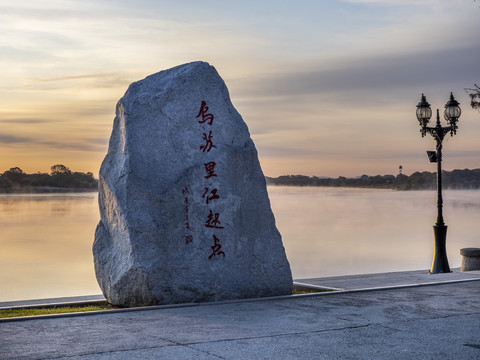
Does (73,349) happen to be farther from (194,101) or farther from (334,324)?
(194,101)

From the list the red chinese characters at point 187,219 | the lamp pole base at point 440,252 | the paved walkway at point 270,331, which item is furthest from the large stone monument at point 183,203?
the lamp pole base at point 440,252

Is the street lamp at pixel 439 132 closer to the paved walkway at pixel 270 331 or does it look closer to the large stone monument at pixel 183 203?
the paved walkway at pixel 270 331

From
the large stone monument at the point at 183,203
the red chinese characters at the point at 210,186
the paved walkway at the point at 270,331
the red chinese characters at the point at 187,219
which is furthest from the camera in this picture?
the red chinese characters at the point at 210,186

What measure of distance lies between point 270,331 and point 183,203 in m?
3.31

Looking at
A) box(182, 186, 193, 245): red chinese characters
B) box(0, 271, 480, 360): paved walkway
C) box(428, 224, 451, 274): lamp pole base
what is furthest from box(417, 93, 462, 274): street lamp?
box(182, 186, 193, 245): red chinese characters

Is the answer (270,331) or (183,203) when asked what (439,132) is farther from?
(270,331)

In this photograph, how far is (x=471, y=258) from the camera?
61.5 feet

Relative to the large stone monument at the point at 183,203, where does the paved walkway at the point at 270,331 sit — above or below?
below

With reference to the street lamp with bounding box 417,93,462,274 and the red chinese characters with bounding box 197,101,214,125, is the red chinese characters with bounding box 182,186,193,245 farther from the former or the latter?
the street lamp with bounding box 417,93,462,274

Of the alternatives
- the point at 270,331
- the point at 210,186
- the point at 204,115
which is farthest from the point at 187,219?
the point at 270,331

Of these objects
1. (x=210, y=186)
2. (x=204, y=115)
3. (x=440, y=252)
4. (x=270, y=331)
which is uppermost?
(x=204, y=115)

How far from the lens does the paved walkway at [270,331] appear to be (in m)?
7.93

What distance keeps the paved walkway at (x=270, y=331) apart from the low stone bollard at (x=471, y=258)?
688 centimetres

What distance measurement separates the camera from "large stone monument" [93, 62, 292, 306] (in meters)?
11.3
